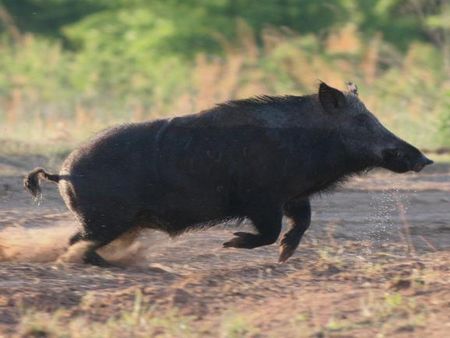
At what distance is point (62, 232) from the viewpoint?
24.9 feet

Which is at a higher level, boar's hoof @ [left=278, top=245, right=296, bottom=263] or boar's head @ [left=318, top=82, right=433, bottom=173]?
boar's head @ [left=318, top=82, right=433, bottom=173]

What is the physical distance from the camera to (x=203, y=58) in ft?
63.6

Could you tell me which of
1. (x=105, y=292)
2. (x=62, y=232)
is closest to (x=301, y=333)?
(x=105, y=292)

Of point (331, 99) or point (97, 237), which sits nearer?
point (97, 237)

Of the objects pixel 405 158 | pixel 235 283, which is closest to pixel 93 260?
pixel 235 283

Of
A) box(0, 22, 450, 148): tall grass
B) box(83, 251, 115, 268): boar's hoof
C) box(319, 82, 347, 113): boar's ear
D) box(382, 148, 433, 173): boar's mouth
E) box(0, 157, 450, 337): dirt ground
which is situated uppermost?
box(0, 22, 450, 148): tall grass

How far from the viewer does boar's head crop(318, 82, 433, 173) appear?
746 cm

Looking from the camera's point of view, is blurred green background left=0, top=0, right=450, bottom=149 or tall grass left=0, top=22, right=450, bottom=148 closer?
tall grass left=0, top=22, right=450, bottom=148

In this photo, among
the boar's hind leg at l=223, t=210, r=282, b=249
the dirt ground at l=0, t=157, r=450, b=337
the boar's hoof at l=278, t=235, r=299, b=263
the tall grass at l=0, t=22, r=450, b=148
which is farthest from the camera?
the tall grass at l=0, t=22, r=450, b=148

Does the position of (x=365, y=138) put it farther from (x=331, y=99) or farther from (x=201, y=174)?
(x=201, y=174)

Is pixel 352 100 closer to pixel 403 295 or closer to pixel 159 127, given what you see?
pixel 159 127

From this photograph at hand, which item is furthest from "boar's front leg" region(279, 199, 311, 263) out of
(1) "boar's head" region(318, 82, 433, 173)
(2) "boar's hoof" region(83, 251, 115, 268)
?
(2) "boar's hoof" region(83, 251, 115, 268)

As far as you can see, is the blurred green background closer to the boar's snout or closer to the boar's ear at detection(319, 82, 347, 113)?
the boar's snout

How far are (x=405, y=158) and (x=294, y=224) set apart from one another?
89 centimetres
